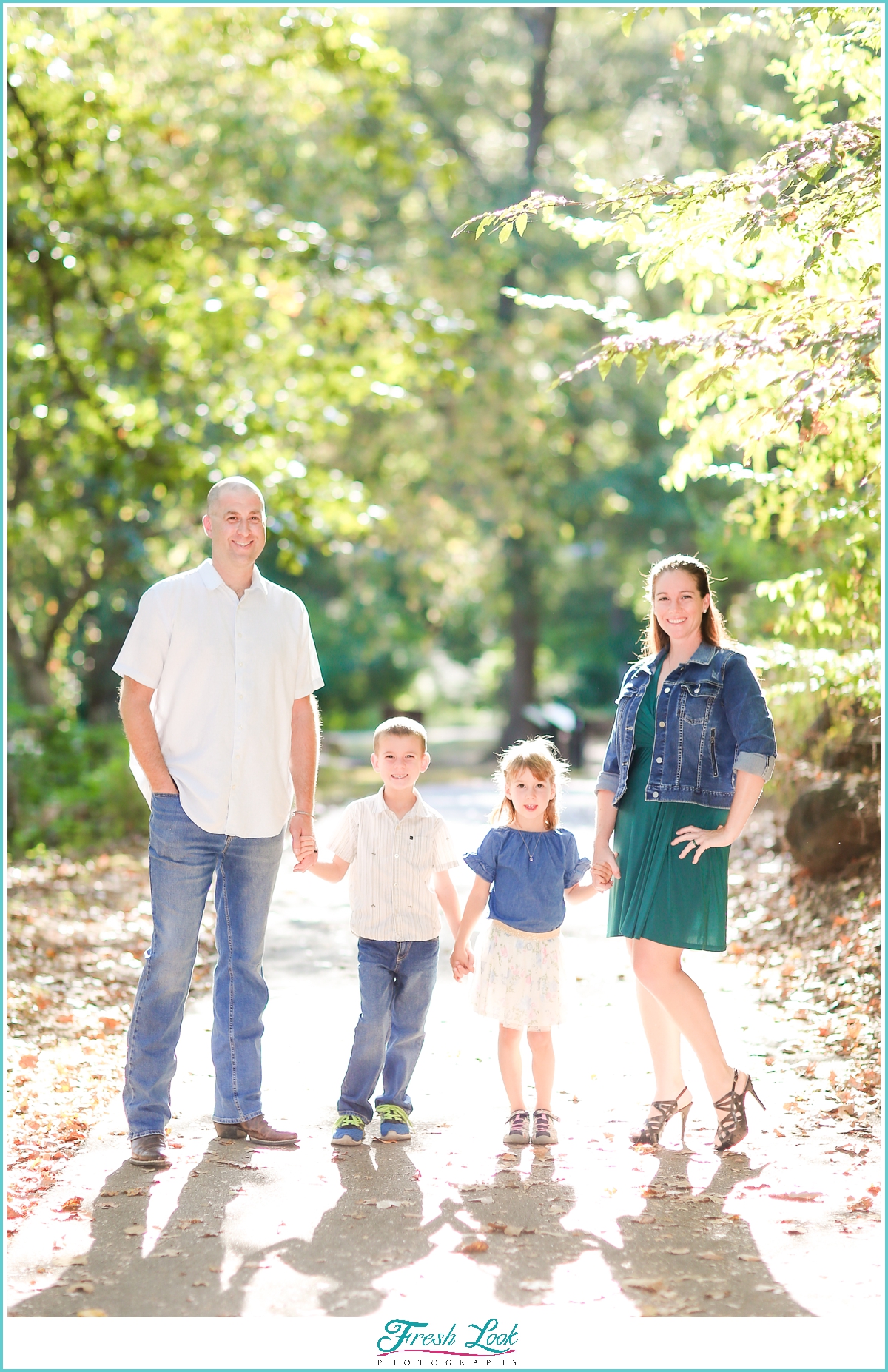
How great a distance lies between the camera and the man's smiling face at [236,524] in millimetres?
4430

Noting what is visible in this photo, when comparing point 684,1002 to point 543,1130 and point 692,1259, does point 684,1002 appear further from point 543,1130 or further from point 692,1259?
point 692,1259

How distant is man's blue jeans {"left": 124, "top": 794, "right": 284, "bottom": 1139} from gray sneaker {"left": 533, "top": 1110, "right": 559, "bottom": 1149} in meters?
0.94

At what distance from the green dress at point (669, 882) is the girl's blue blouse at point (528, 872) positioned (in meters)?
0.20

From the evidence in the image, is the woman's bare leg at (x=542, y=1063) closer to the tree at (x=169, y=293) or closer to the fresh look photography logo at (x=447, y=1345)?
the fresh look photography logo at (x=447, y=1345)

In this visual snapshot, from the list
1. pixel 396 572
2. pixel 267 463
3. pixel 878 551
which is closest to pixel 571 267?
pixel 396 572

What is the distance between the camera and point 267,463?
33.1ft

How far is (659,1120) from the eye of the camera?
177 inches

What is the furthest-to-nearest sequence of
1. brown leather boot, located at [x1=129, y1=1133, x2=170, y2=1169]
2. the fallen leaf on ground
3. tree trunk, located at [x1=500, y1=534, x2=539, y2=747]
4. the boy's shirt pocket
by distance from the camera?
tree trunk, located at [x1=500, y1=534, x2=539, y2=747] → the boy's shirt pocket → brown leather boot, located at [x1=129, y1=1133, x2=170, y2=1169] → the fallen leaf on ground

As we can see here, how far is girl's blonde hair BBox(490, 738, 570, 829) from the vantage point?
4.52m

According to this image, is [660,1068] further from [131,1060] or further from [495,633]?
[495,633]

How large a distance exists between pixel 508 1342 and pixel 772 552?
919 centimetres

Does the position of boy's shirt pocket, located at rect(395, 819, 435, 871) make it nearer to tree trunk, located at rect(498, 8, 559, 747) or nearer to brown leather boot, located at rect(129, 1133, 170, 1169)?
brown leather boot, located at rect(129, 1133, 170, 1169)

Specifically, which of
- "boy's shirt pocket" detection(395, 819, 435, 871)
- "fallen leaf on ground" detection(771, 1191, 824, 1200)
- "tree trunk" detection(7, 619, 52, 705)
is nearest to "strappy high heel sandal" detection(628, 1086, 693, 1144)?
"fallen leaf on ground" detection(771, 1191, 824, 1200)

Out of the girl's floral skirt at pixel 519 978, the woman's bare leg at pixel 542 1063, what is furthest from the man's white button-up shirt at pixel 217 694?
the woman's bare leg at pixel 542 1063
